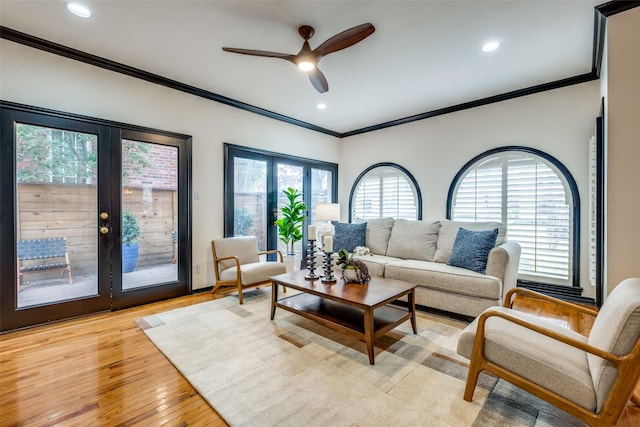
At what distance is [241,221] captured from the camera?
15.3ft

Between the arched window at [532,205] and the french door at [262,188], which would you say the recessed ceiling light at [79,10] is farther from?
the arched window at [532,205]

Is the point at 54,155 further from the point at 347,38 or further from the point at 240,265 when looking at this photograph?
the point at 347,38

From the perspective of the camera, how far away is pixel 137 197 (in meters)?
3.58

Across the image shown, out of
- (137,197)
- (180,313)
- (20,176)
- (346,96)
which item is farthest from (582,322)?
(20,176)

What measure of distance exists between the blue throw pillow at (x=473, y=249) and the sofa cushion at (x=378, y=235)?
1095 millimetres

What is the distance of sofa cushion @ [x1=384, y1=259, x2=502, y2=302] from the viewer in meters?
2.94

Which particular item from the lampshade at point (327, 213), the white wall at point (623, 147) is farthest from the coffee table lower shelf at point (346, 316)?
the lampshade at point (327, 213)

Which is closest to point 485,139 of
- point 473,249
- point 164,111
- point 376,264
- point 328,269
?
point 473,249

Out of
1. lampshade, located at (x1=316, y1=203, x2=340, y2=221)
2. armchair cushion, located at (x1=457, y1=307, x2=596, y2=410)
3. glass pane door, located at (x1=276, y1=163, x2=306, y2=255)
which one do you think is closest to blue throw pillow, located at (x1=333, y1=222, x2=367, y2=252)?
lampshade, located at (x1=316, y1=203, x2=340, y2=221)

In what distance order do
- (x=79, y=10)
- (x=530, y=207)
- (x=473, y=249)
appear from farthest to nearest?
(x=530, y=207)
(x=473, y=249)
(x=79, y=10)

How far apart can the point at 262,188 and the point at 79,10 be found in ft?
9.88

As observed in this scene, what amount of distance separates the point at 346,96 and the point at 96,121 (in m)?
3.17

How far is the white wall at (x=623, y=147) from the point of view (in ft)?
7.41

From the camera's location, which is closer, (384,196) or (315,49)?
(315,49)
